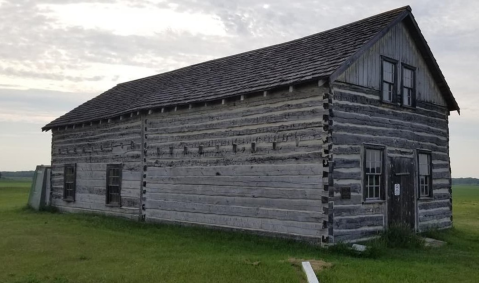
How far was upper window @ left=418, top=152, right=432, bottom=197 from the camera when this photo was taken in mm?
16719

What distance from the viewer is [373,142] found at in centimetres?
1442

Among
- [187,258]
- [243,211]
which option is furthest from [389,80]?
[187,258]

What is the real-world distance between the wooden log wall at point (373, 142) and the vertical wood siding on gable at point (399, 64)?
0.27 m

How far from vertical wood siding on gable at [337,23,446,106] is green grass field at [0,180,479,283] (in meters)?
4.95

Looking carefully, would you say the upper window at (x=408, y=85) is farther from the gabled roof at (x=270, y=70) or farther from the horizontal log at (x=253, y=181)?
the horizontal log at (x=253, y=181)

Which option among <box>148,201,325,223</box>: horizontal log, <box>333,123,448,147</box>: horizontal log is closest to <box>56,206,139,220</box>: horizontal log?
<box>148,201,325,223</box>: horizontal log

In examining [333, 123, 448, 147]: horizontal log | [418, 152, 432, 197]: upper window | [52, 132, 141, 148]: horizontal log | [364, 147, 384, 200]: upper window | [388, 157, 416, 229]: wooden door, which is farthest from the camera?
[52, 132, 141, 148]: horizontal log

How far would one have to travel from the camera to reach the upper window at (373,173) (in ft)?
46.3

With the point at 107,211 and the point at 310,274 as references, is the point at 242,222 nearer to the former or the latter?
the point at 310,274

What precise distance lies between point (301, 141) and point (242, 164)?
246 centimetres

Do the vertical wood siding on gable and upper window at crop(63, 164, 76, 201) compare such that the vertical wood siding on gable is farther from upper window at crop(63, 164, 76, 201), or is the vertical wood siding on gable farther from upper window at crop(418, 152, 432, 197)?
upper window at crop(63, 164, 76, 201)

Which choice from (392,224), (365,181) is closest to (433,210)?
(392,224)

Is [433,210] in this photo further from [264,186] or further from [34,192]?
[34,192]

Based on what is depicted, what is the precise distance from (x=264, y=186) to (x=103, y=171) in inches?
384
